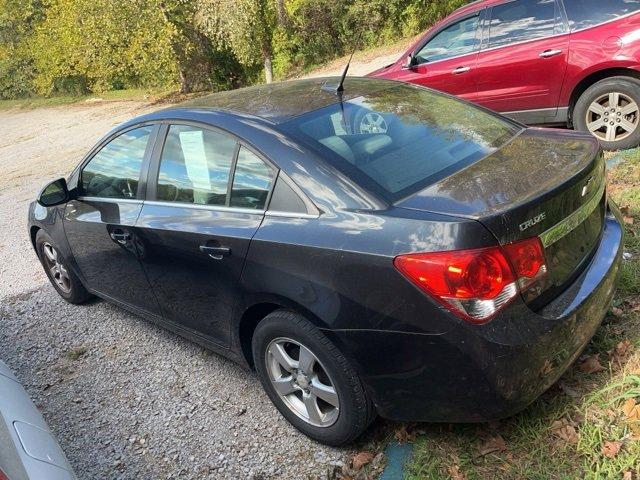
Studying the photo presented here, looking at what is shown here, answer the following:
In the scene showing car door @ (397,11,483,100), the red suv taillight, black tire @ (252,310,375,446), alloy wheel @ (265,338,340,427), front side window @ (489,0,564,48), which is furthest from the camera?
car door @ (397,11,483,100)

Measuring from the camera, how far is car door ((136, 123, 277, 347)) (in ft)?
9.00

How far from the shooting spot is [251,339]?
2955 mm

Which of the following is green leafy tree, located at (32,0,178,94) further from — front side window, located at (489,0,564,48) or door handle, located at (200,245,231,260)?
door handle, located at (200,245,231,260)

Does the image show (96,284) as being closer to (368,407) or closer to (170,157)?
(170,157)

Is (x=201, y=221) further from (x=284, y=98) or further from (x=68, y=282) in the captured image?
(x=68, y=282)

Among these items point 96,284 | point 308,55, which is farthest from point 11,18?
point 96,284

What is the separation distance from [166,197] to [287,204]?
1.00 meters

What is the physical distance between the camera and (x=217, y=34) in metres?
17.5

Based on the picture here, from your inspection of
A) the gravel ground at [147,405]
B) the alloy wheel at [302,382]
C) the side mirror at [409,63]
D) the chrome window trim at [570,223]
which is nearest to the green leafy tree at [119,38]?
the side mirror at [409,63]

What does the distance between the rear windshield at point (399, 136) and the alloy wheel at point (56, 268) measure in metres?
2.87

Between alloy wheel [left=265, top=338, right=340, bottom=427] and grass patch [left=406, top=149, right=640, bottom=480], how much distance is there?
0.46 m

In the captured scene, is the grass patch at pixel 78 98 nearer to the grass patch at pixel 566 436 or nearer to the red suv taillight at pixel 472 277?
the grass patch at pixel 566 436

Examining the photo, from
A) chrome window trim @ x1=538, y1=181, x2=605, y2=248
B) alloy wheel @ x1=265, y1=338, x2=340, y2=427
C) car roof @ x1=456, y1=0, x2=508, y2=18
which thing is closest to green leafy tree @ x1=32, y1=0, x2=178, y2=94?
car roof @ x1=456, y1=0, x2=508, y2=18

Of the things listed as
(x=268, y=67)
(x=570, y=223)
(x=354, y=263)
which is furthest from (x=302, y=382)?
(x=268, y=67)
